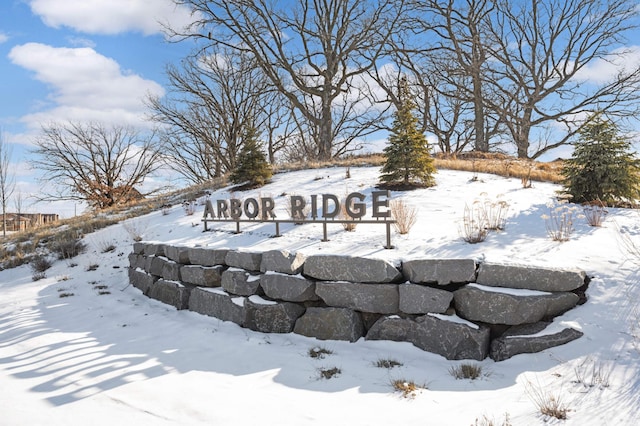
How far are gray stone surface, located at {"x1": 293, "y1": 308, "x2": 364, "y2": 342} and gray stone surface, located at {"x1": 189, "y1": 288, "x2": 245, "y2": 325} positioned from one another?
0.92 metres

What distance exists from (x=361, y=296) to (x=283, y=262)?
42.2 inches

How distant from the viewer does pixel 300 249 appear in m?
5.22

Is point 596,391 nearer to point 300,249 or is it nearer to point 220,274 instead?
point 300,249

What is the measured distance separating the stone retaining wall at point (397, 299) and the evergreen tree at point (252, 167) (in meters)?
5.63

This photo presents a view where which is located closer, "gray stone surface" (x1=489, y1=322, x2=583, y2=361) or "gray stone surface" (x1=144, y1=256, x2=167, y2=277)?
"gray stone surface" (x1=489, y1=322, x2=583, y2=361)

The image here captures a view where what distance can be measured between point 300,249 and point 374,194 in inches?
50.2

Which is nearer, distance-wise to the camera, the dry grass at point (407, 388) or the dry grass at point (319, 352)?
the dry grass at point (407, 388)

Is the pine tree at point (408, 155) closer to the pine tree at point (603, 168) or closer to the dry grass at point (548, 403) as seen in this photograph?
the pine tree at point (603, 168)

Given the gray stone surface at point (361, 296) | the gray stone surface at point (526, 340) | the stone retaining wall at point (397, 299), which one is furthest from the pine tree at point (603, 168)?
the gray stone surface at point (361, 296)

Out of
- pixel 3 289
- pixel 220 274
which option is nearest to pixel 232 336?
pixel 220 274

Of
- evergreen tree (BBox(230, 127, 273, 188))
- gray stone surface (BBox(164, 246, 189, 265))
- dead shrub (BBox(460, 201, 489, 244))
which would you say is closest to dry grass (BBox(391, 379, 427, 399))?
dead shrub (BBox(460, 201, 489, 244))

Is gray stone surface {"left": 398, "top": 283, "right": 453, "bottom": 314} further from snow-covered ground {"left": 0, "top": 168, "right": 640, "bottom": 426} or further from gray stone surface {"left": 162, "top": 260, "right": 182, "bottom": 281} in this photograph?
gray stone surface {"left": 162, "top": 260, "right": 182, "bottom": 281}

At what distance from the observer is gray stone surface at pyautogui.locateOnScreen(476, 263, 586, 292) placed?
3.66 metres

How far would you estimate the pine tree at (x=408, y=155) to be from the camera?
8195 millimetres
